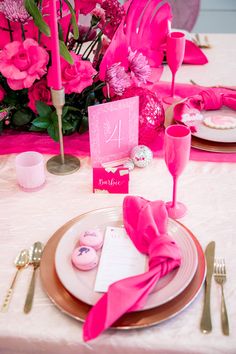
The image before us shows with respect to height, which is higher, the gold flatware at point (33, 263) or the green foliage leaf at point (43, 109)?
the green foliage leaf at point (43, 109)

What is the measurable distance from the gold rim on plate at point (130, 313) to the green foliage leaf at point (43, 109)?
0.46m

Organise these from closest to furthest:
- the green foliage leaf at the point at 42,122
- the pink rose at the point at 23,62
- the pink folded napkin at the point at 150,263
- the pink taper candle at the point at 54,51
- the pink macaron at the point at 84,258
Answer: the pink folded napkin at the point at 150,263
the pink macaron at the point at 84,258
the pink taper candle at the point at 54,51
the pink rose at the point at 23,62
the green foliage leaf at the point at 42,122

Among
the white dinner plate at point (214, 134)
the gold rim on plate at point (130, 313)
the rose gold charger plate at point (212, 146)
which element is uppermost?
the white dinner plate at point (214, 134)

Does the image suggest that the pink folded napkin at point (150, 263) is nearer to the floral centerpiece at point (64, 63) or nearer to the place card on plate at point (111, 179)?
the place card on plate at point (111, 179)

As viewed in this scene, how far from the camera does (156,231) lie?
947 millimetres

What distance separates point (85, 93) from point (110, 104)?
0.54 ft

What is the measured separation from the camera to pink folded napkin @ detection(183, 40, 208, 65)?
184cm

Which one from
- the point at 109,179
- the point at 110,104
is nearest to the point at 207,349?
the point at 109,179

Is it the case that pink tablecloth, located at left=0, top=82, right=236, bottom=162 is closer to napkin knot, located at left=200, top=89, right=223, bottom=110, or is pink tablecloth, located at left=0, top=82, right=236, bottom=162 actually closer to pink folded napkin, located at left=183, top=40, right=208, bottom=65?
napkin knot, located at left=200, top=89, right=223, bottom=110

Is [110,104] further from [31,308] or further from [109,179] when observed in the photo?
[31,308]

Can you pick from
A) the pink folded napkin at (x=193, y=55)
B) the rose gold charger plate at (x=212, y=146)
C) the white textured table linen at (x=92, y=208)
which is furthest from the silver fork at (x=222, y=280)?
the pink folded napkin at (x=193, y=55)

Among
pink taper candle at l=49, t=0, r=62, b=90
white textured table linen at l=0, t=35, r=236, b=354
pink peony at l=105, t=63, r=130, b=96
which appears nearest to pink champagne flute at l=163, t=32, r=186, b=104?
pink peony at l=105, t=63, r=130, b=96

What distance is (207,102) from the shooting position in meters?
1.48

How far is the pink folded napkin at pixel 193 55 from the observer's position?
72.4 inches
